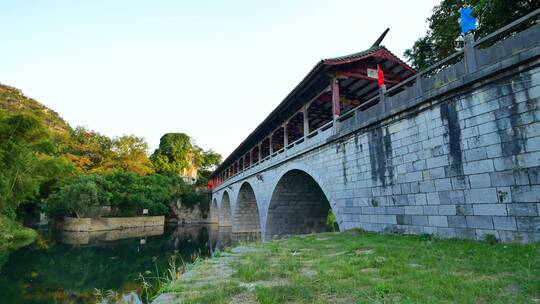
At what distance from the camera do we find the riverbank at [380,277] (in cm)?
290

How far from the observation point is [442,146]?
21.5 feet

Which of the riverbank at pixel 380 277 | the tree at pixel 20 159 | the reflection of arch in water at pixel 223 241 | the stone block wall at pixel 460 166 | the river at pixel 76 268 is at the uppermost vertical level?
the tree at pixel 20 159

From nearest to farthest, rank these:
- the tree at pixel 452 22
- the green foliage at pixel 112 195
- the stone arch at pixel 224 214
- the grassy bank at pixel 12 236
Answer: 1. the tree at pixel 452 22
2. the grassy bank at pixel 12 236
3. the green foliage at pixel 112 195
4. the stone arch at pixel 224 214

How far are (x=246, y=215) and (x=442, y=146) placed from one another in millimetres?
22925

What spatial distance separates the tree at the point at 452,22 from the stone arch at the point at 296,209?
8.83 metres

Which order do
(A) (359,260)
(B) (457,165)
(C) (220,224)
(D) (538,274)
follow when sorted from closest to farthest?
1. (D) (538,274)
2. (A) (359,260)
3. (B) (457,165)
4. (C) (220,224)

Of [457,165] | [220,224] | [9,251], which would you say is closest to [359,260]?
[457,165]

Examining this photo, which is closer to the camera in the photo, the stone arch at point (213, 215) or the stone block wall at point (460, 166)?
the stone block wall at point (460, 166)

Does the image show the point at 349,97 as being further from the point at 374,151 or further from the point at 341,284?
the point at 341,284

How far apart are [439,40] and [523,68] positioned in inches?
417

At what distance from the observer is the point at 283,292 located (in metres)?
3.14

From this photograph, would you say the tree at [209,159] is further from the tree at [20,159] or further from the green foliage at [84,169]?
the tree at [20,159]

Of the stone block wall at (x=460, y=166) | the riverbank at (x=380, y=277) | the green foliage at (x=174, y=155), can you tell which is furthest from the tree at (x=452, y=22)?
the green foliage at (x=174, y=155)

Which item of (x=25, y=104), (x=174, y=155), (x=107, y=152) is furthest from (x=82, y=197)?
(x=25, y=104)
